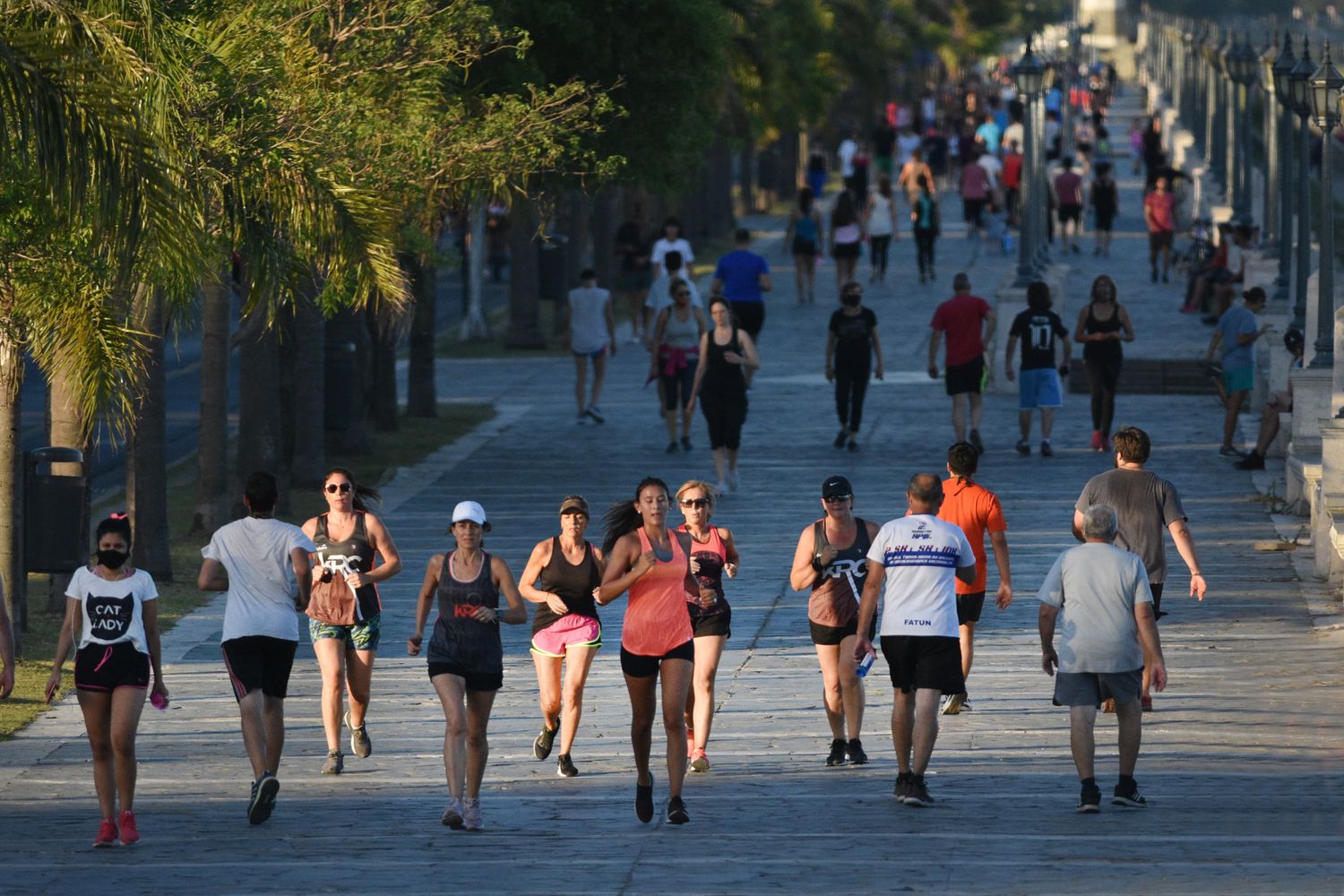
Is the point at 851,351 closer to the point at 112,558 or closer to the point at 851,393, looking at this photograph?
the point at 851,393

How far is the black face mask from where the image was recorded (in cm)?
1067

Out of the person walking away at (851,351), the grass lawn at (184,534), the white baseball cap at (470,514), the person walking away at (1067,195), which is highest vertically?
the person walking away at (1067,195)

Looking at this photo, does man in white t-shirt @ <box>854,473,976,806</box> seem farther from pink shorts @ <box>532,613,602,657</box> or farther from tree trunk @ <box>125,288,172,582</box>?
tree trunk @ <box>125,288,172,582</box>

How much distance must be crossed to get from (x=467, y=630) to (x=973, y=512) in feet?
10.2

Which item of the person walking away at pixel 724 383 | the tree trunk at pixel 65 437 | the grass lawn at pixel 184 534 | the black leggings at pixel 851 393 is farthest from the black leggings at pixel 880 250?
the tree trunk at pixel 65 437

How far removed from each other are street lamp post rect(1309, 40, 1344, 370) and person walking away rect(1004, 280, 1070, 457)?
2333mm

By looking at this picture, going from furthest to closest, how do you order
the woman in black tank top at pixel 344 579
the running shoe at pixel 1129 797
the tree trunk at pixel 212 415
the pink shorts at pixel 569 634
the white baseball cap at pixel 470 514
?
1. the tree trunk at pixel 212 415
2. the woman in black tank top at pixel 344 579
3. the pink shorts at pixel 569 634
4. the white baseball cap at pixel 470 514
5. the running shoe at pixel 1129 797

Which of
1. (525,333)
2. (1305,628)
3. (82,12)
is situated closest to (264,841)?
(82,12)

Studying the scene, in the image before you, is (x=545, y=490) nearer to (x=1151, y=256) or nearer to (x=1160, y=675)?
(x=1160, y=675)

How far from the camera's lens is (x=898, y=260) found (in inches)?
1720

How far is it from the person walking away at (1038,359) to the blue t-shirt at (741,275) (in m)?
5.66

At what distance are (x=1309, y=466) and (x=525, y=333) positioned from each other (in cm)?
1735

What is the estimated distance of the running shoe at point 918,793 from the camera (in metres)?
10.8

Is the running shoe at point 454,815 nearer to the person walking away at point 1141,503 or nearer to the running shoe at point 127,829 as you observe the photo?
the running shoe at point 127,829
